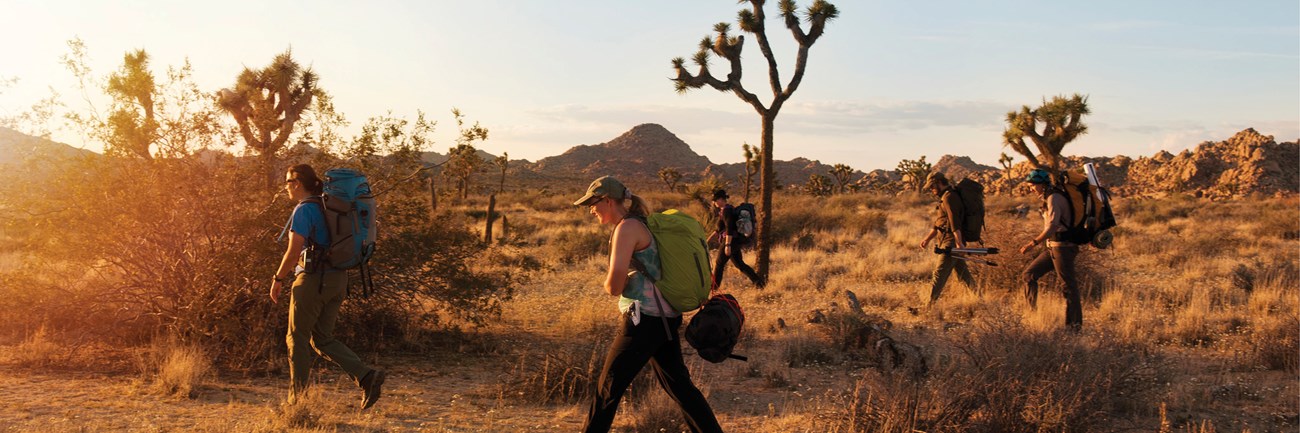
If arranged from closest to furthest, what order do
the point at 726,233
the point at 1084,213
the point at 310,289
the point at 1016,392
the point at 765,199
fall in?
1. the point at 1016,392
2. the point at 310,289
3. the point at 1084,213
4. the point at 726,233
5. the point at 765,199

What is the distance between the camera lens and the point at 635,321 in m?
4.00

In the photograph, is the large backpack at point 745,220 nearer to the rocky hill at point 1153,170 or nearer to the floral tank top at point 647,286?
the floral tank top at point 647,286

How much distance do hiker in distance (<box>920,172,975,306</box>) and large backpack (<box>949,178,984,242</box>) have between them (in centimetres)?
4

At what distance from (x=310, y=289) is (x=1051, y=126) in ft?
56.0

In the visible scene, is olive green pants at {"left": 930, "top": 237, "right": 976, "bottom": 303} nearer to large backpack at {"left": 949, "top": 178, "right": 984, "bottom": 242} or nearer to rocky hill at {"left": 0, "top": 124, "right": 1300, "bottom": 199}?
large backpack at {"left": 949, "top": 178, "right": 984, "bottom": 242}

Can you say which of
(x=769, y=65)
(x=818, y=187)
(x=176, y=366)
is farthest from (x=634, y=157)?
(x=176, y=366)

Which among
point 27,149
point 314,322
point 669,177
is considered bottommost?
point 314,322

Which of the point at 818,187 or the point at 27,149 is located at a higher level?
the point at 27,149

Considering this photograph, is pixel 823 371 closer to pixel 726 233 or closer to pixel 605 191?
pixel 726 233

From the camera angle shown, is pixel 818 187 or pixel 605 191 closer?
pixel 605 191

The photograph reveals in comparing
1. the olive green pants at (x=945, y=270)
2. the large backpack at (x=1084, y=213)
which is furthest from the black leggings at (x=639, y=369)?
the olive green pants at (x=945, y=270)

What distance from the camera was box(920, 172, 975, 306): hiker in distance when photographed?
888 centimetres

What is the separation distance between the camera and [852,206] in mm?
32031

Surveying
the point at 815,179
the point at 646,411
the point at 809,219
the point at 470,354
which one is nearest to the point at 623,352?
the point at 646,411
